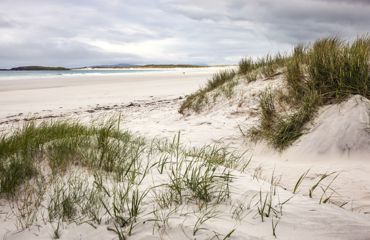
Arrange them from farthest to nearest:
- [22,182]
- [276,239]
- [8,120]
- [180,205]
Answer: [8,120] → [22,182] → [180,205] → [276,239]

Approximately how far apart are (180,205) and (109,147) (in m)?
1.19

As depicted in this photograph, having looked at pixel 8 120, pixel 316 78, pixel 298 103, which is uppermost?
pixel 316 78

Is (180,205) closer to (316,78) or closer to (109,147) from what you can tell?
(109,147)

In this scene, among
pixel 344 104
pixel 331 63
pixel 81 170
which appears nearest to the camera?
pixel 81 170

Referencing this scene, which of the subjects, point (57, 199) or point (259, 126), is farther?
point (259, 126)

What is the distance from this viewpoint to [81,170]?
2779mm

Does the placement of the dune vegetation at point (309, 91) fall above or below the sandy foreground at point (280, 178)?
above

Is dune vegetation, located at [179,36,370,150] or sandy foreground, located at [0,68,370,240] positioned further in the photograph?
dune vegetation, located at [179,36,370,150]

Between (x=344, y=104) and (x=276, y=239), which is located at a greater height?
(x=344, y=104)

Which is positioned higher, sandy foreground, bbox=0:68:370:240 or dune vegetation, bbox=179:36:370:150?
dune vegetation, bbox=179:36:370:150

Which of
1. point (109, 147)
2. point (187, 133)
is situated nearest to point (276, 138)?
point (187, 133)

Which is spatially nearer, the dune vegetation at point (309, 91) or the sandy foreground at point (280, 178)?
the sandy foreground at point (280, 178)

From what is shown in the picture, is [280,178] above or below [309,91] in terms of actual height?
below

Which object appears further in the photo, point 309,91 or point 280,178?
point 309,91
